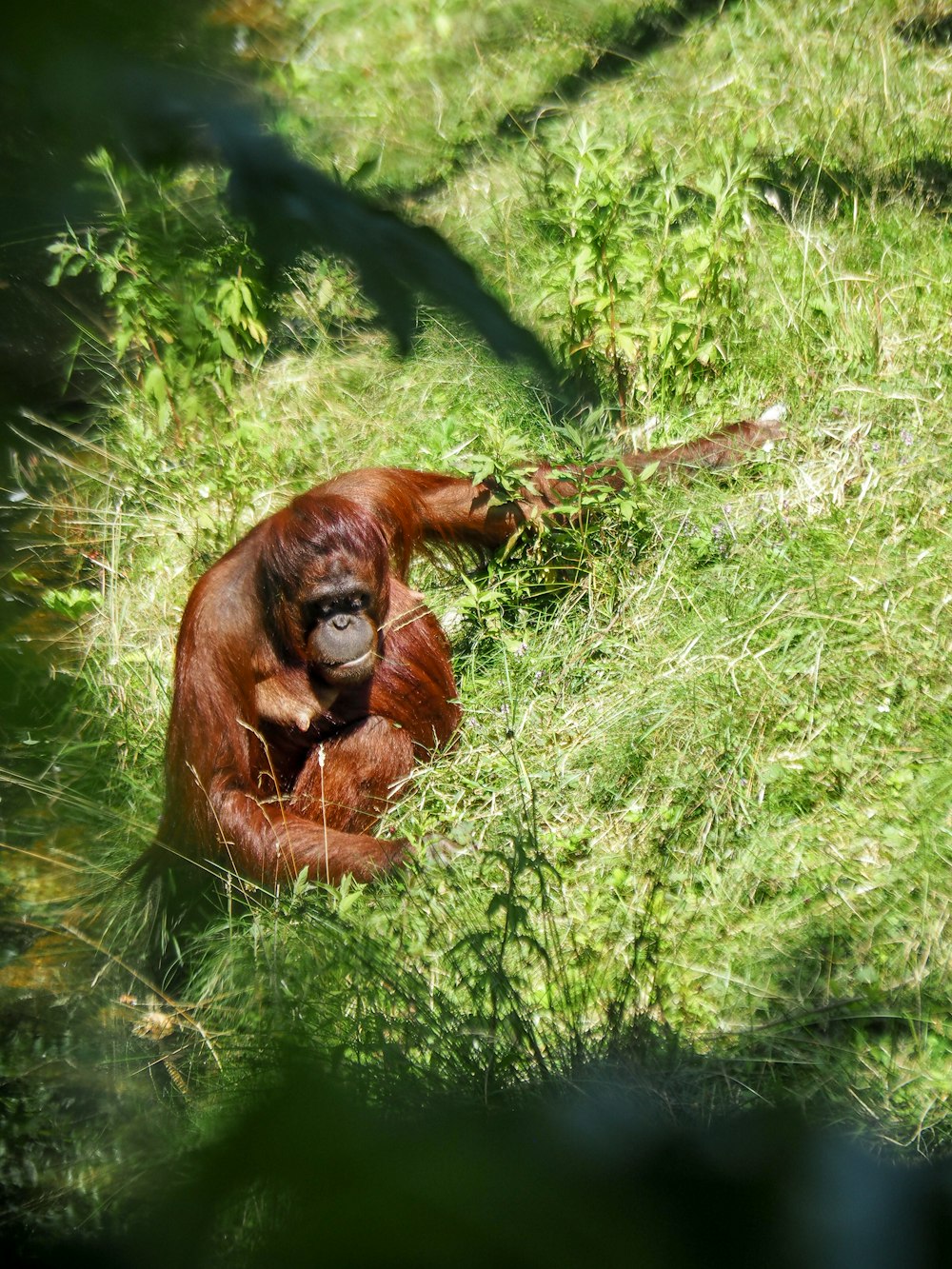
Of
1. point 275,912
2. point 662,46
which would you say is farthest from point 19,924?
point 662,46

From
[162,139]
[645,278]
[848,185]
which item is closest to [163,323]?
[645,278]

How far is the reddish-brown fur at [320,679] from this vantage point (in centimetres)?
320

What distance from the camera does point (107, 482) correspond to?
4.58m

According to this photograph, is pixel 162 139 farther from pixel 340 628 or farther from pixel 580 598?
pixel 580 598

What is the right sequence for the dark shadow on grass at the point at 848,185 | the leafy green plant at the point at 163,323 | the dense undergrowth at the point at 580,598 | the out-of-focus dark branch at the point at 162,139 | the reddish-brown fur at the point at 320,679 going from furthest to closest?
the dark shadow on grass at the point at 848,185 < the leafy green plant at the point at 163,323 < the reddish-brown fur at the point at 320,679 < the dense undergrowth at the point at 580,598 < the out-of-focus dark branch at the point at 162,139

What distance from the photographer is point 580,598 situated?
3762 mm

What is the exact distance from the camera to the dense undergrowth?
7.43 feet

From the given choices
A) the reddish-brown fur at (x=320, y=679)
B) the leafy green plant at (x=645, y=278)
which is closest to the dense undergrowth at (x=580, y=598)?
the leafy green plant at (x=645, y=278)

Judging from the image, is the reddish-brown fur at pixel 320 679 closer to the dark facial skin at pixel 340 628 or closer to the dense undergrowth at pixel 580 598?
the dark facial skin at pixel 340 628

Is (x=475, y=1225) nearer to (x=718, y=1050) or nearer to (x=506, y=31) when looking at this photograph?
(x=718, y=1050)

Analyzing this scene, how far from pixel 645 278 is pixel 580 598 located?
4.62 feet

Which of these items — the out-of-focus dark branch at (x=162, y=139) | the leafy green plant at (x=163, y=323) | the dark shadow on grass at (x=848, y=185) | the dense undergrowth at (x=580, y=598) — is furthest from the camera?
the dark shadow on grass at (x=848, y=185)

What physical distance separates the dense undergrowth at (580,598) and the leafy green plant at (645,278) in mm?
20

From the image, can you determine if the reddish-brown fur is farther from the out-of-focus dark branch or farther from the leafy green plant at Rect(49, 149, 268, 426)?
the out-of-focus dark branch
